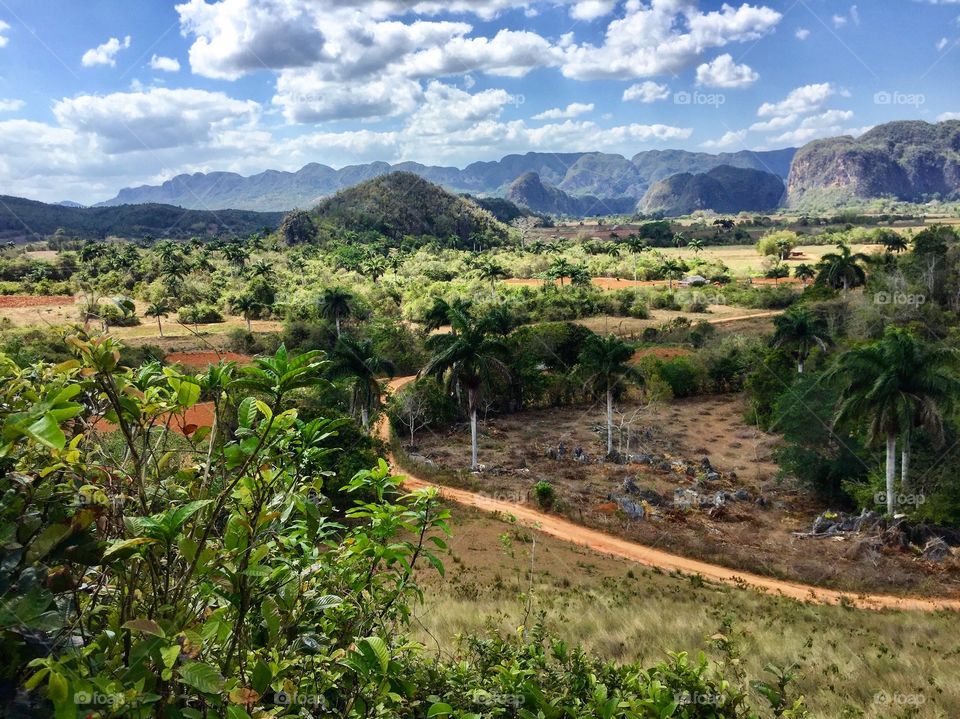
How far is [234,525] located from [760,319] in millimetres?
57185

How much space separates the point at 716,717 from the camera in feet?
9.41

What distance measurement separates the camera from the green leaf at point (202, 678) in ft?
5.69

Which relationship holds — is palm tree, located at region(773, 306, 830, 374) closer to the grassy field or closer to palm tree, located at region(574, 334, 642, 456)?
palm tree, located at region(574, 334, 642, 456)

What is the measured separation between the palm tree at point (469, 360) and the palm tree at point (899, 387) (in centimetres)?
1240

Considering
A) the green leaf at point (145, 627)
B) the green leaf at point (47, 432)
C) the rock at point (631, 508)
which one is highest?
the green leaf at point (47, 432)

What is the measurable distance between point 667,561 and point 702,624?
23.5ft

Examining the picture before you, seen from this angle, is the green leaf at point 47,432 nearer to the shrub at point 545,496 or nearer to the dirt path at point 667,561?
the dirt path at point 667,561

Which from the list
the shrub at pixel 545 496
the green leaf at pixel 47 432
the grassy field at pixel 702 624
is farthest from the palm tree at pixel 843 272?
the green leaf at pixel 47 432

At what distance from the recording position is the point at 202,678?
175 cm

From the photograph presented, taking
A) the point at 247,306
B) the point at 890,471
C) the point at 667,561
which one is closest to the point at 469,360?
the point at 667,561

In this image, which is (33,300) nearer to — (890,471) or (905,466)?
(890,471)

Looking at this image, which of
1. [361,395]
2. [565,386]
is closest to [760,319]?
[565,386]

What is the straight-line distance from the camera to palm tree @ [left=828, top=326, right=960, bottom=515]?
17906 mm

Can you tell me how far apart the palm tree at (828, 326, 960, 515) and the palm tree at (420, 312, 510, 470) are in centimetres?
1240
